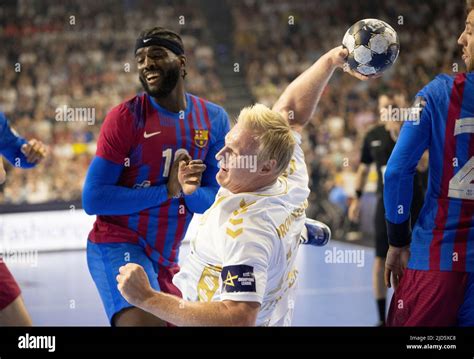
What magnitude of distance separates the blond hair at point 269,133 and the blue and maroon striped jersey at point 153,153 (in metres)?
1.16

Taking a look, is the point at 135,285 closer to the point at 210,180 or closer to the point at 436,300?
the point at 436,300

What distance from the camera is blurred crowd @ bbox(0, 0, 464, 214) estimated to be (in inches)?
421

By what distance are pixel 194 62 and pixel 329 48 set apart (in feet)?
8.23

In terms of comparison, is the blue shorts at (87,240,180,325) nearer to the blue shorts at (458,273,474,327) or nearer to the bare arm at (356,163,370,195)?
the blue shorts at (458,273,474,327)

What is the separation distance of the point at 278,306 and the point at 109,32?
433 inches

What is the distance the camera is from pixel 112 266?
3445 mm

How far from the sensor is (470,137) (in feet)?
9.43

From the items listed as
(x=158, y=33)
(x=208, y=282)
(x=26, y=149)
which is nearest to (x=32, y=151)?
(x=26, y=149)

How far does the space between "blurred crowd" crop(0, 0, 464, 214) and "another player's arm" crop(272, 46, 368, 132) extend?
7.07 metres

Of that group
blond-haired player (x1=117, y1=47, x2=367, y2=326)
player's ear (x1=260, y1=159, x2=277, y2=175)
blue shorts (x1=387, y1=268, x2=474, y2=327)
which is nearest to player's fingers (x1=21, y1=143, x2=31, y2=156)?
blond-haired player (x1=117, y1=47, x2=367, y2=326)

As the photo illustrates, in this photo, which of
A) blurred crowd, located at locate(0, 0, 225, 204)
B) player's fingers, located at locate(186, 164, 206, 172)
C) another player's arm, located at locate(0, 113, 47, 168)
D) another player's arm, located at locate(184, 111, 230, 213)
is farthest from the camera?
blurred crowd, located at locate(0, 0, 225, 204)
